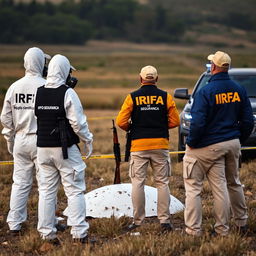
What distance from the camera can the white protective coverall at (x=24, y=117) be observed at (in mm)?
6848

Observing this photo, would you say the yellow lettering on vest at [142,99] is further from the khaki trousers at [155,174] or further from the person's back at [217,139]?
the person's back at [217,139]

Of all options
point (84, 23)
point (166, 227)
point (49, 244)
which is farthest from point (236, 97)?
point (84, 23)

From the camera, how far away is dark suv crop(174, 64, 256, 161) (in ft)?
36.0

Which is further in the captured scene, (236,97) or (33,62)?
(33,62)

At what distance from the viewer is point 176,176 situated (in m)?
10.6

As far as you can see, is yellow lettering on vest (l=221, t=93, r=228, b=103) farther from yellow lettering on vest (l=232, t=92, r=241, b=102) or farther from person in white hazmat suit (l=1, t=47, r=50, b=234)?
person in white hazmat suit (l=1, t=47, r=50, b=234)

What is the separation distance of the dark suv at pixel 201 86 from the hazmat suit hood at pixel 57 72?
15.4 ft

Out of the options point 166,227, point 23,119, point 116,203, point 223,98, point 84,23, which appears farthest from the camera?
point 84,23

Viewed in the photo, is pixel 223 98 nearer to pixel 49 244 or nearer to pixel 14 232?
pixel 49 244

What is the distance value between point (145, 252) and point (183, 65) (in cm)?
7530

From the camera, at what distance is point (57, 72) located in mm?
6363

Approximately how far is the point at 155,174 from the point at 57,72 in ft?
4.93

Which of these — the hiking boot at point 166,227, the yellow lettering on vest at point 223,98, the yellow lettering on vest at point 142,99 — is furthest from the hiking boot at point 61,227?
the yellow lettering on vest at point 223,98


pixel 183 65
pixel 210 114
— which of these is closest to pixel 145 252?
pixel 210 114
